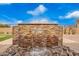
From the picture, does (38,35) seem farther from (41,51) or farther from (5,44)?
(5,44)

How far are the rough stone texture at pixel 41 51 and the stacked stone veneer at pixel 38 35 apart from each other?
4cm

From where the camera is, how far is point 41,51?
5.85 feet

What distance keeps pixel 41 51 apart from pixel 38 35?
0.56ft

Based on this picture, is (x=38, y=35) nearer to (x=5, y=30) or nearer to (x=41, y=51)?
(x=41, y=51)

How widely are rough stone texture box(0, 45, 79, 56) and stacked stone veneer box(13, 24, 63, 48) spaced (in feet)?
0.14

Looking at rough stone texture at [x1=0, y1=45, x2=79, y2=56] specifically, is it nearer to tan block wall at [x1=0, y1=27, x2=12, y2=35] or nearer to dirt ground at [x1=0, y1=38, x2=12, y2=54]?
dirt ground at [x1=0, y1=38, x2=12, y2=54]

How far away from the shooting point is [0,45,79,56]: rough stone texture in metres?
1.78

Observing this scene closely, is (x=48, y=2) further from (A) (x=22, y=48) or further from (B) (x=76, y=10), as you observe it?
(A) (x=22, y=48)

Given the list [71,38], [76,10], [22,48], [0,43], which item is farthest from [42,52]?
[76,10]

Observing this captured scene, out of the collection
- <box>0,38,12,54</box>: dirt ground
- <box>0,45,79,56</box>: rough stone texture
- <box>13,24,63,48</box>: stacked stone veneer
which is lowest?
<box>0,45,79,56</box>: rough stone texture

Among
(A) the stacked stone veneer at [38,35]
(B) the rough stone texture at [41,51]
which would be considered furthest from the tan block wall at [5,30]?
(B) the rough stone texture at [41,51]

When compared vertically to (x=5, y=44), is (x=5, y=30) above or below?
above

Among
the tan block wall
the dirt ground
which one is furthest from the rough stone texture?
the tan block wall

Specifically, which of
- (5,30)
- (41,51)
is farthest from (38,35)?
(5,30)
